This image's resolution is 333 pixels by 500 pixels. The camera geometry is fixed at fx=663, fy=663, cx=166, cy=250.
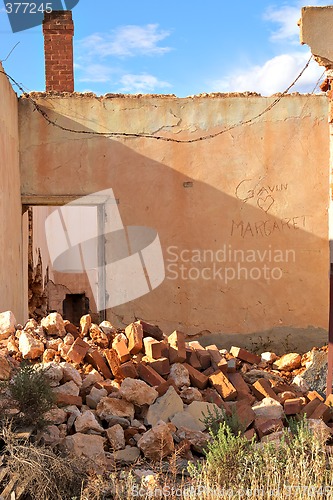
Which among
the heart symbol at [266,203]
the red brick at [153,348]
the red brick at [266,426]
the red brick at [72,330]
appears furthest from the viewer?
the heart symbol at [266,203]

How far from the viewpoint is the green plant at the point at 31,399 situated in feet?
16.6

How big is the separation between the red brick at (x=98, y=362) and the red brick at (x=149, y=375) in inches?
14.0

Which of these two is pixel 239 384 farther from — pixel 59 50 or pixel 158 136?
pixel 59 50

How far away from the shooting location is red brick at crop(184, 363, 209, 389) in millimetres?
6652

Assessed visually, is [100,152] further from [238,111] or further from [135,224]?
[238,111]

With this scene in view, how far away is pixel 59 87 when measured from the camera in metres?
11.2

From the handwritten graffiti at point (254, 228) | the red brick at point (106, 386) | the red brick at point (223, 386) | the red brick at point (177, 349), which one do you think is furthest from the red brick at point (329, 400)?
the handwritten graffiti at point (254, 228)

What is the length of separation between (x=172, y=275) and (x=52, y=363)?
444 cm

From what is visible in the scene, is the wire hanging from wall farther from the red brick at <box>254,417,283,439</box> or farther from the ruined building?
the red brick at <box>254,417,283,439</box>

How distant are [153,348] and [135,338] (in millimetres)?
254

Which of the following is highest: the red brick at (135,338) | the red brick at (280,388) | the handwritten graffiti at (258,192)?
the handwritten graffiti at (258,192)

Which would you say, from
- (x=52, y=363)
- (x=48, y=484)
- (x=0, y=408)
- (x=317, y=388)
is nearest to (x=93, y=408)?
(x=52, y=363)

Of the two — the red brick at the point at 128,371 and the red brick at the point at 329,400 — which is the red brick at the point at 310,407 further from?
the red brick at the point at 128,371

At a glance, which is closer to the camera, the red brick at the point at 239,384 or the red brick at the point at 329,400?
the red brick at the point at 239,384
